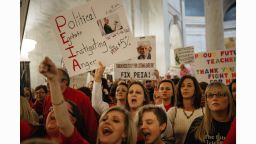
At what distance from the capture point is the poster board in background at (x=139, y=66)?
2234 millimetres

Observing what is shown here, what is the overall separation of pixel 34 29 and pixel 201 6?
970 millimetres

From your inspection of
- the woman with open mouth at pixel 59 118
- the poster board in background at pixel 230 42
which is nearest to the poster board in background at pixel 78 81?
the woman with open mouth at pixel 59 118

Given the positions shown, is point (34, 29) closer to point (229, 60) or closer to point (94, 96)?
point (94, 96)

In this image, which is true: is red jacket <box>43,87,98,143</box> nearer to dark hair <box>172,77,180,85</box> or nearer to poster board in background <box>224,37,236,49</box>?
dark hair <box>172,77,180,85</box>

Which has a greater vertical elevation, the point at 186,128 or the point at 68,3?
the point at 68,3

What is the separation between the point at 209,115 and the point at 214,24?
1.73 ft

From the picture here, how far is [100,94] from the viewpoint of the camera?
218 centimetres

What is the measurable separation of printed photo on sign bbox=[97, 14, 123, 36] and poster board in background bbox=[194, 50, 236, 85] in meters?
0.50

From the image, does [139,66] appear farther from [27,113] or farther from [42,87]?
[27,113]

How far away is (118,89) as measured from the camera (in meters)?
2.22

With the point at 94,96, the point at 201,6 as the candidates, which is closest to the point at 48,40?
the point at 94,96

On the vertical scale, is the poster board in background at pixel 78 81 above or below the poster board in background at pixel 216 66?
below

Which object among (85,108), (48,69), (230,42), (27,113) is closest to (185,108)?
(230,42)

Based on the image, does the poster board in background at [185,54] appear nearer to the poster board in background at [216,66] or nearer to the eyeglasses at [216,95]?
the poster board in background at [216,66]
